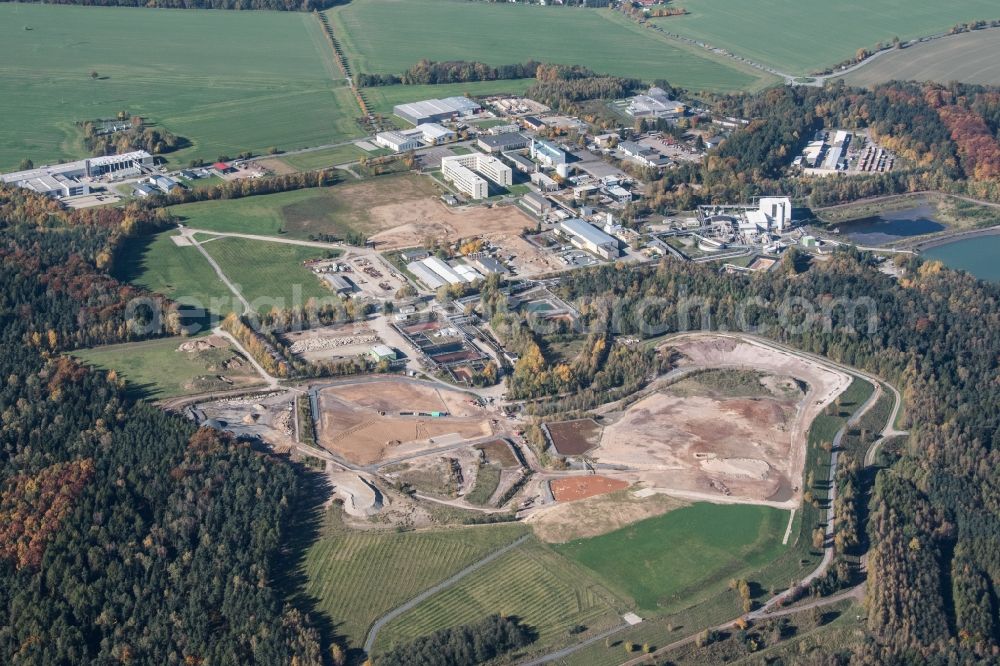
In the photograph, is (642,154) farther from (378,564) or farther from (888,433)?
(378,564)

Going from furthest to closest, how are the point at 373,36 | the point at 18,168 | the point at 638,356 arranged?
the point at 373,36
the point at 18,168
the point at 638,356

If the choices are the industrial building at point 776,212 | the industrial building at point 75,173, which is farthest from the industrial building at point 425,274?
the industrial building at point 75,173

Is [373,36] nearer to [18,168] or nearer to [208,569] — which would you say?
[18,168]

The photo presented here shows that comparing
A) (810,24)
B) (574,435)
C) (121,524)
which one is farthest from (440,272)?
(810,24)

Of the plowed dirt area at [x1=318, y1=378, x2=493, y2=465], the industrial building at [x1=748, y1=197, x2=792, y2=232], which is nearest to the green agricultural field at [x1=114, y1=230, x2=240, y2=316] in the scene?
the plowed dirt area at [x1=318, y1=378, x2=493, y2=465]

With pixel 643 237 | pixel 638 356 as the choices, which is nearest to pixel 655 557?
pixel 638 356

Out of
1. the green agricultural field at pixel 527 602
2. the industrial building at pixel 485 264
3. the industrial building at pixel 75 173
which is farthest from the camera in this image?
the industrial building at pixel 75 173

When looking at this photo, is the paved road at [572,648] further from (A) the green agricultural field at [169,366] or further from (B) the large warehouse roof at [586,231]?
(B) the large warehouse roof at [586,231]
